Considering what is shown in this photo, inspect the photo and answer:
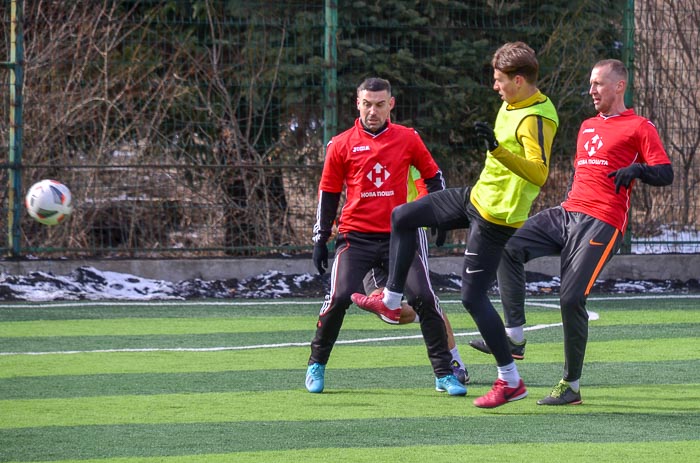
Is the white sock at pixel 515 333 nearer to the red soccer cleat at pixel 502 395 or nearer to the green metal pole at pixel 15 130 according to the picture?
the red soccer cleat at pixel 502 395

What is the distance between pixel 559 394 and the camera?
7059mm

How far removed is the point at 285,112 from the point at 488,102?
98.3 inches

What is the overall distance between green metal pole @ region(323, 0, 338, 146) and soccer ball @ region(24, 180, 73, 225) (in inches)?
146

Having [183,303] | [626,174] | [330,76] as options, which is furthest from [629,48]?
[626,174]

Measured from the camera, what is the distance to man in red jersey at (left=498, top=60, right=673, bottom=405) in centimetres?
700

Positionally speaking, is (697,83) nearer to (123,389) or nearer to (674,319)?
(674,319)

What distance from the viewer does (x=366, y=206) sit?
304 inches

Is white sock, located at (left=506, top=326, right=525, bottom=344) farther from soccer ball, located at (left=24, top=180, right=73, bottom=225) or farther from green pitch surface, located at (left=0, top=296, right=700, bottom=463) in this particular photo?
soccer ball, located at (left=24, top=180, right=73, bottom=225)

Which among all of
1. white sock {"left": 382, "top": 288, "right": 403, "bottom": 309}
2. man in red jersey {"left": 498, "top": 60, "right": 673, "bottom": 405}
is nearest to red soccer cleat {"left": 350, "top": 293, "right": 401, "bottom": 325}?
white sock {"left": 382, "top": 288, "right": 403, "bottom": 309}

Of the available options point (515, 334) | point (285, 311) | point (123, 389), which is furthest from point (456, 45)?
point (123, 389)

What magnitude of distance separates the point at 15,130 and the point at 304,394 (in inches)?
296

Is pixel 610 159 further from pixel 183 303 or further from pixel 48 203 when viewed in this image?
pixel 183 303

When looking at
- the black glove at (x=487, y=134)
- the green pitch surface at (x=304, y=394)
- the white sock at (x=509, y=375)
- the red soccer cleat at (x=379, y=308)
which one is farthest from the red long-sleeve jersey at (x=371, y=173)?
the black glove at (x=487, y=134)

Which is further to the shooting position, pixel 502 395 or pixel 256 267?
pixel 256 267
